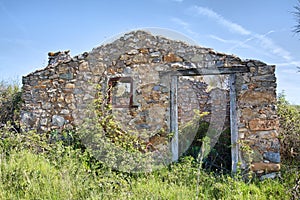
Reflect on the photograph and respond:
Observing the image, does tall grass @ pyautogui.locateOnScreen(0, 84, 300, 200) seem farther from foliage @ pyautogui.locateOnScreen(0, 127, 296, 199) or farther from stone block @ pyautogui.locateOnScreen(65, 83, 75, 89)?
stone block @ pyautogui.locateOnScreen(65, 83, 75, 89)

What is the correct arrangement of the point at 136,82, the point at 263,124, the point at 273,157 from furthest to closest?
1. the point at 136,82
2. the point at 263,124
3. the point at 273,157

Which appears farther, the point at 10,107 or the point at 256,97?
the point at 10,107

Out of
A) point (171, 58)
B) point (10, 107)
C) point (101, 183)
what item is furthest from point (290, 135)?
point (10, 107)

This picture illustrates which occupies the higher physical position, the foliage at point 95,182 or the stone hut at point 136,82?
the stone hut at point 136,82

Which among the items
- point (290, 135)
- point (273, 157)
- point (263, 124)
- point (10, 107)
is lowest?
point (273, 157)

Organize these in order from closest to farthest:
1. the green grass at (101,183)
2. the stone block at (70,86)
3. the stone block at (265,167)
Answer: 1. the green grass at (101,183)
2. the stone block at (265,167)
3. the stone block at (70,86)

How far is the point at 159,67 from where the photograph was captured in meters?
6.98

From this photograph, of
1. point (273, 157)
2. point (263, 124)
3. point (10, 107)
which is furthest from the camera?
point (10, 107)

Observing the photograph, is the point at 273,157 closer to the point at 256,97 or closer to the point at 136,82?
the point at 256,97

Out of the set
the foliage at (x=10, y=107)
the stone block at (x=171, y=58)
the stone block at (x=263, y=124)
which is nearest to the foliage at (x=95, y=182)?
the stone block at (x=263, y=124)

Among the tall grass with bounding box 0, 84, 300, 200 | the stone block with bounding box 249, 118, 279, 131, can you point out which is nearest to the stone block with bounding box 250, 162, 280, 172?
the tall grass with bounding box 0, 84, 300, 200

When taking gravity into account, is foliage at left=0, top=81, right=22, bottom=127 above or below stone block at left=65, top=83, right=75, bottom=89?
below

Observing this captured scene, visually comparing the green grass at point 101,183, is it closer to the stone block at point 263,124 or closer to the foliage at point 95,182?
the foliage at point 95,182

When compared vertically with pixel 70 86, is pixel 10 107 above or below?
below
